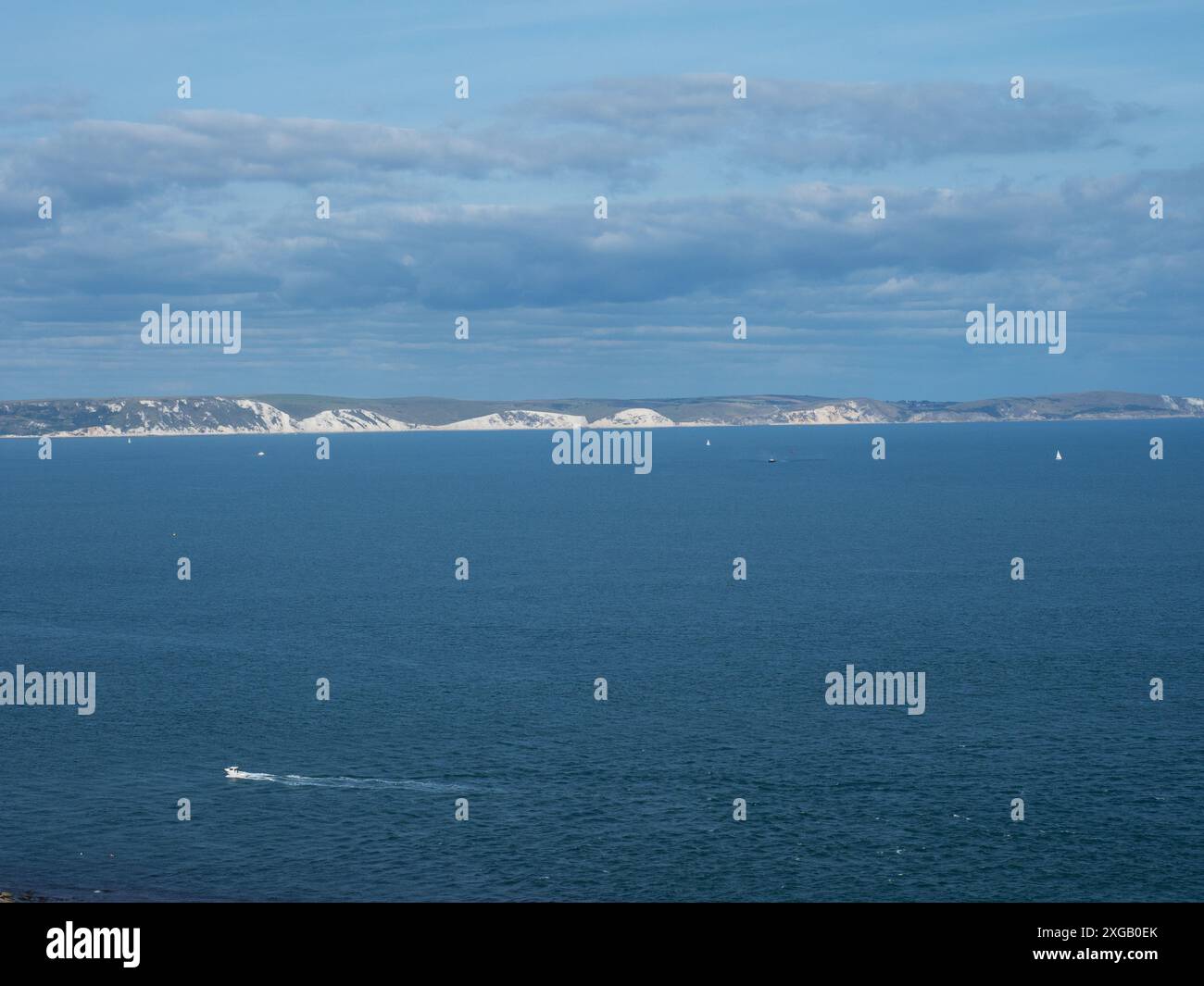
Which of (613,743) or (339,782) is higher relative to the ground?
(613,743)

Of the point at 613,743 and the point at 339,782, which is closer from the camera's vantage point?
the point at 339,782

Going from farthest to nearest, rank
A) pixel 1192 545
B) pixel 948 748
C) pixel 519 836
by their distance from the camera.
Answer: pixel 1192 545, pixel 948 748, pixel 519 836

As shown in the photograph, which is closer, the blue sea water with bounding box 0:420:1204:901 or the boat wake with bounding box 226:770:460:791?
the blue sea water with bounding box 0:420:1204:901

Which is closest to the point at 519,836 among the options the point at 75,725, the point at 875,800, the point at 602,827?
the point at 602,827

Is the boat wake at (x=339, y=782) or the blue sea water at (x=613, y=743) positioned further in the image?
the boat wake at (x=339, y=782)
